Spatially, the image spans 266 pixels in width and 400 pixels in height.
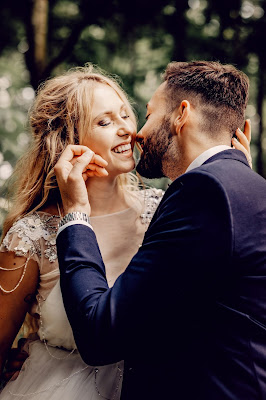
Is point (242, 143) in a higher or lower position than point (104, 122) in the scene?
lower

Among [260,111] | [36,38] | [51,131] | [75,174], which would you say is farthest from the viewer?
[260,111]

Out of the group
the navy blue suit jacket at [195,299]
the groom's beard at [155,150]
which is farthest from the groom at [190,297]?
the groom's beard at [155,150]

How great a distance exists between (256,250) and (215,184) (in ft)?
0.95

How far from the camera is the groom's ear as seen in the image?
2.16 metres

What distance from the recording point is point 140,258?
1.61 metres

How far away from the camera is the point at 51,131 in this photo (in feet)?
9.28

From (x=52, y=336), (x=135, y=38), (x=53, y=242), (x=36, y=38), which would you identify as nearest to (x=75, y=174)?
(x=53, y=242)

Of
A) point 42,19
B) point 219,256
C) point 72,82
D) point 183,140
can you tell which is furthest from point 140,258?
point 42,19

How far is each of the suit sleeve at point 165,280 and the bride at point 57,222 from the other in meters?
0.73

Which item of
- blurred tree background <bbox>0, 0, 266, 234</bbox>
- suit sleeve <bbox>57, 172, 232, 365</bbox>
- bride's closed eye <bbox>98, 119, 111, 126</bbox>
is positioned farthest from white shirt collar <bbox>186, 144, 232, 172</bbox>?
blurred tree background <bbox>0, 0, 266, 234</bbox>

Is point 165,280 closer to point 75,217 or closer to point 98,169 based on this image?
point 75,217

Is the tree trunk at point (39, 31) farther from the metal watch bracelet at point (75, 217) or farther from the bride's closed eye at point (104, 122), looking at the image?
the metal watch bracelet at point (75, 217)

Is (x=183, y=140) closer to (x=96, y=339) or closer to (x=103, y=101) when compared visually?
(x=103, y=101)

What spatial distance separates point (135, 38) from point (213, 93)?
12.2 ft
